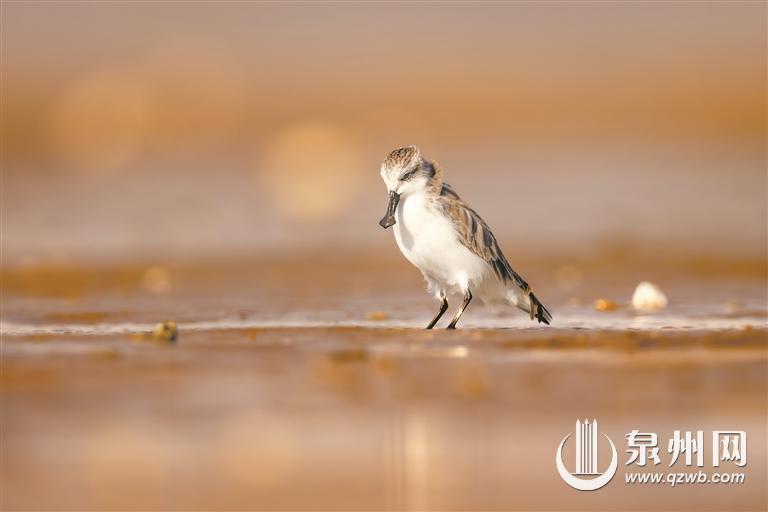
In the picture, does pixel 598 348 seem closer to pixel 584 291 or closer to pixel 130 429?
pixel 130 429

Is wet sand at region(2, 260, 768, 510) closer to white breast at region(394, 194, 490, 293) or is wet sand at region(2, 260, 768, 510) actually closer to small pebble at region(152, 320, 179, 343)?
small pebble at region(152, 320, 179, 343)

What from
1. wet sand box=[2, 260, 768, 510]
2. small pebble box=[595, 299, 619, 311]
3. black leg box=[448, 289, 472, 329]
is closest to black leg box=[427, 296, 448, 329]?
black leg box=[448, 289, 472, 329]

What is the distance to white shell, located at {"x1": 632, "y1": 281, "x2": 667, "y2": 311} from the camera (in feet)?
36.5

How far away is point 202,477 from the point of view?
20.4 ft

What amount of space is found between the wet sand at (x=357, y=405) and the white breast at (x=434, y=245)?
1.41 feet

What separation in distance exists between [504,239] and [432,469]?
Answer: 10665 millimetres

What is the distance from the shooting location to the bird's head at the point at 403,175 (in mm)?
9836

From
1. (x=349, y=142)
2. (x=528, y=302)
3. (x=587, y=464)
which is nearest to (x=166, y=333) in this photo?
(x=528, y=302)

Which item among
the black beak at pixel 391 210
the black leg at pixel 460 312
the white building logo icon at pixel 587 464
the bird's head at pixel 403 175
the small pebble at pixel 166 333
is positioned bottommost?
the white building logo icon at pixel 587 464

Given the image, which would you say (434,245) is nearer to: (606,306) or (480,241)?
(480,241)

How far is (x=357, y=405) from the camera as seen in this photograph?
287 inches

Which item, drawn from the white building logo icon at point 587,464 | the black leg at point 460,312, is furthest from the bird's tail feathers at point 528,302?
the white building logo icon at point 587,464

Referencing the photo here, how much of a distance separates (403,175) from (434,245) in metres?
0.52

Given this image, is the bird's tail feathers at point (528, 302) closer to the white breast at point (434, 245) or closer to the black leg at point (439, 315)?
the white breast at point (434, 245)
